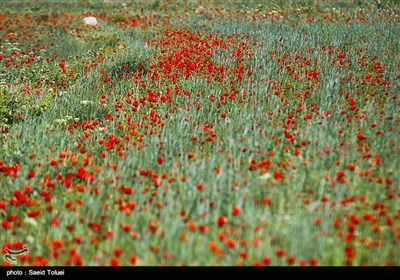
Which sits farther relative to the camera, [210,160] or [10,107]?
[10,107]

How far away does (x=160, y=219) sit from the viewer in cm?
338

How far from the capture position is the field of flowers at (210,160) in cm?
309

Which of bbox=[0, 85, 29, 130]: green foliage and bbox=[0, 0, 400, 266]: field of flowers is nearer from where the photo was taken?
bbox=[0, 0, 400, 266]: field of flowers

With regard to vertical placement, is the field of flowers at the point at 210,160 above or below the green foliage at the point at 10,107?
above

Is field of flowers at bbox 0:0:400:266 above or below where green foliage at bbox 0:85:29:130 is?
above

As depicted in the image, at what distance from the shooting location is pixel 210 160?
412cm

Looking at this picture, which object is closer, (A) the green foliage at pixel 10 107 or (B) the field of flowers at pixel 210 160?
(B) the field of flowers at pixel 210 160

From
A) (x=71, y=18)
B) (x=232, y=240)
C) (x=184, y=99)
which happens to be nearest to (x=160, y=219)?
A: (x=232, y=240)

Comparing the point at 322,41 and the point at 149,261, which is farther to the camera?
the point at 322,41

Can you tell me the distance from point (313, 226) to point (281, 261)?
1.56ft

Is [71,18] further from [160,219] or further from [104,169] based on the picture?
[160,219]

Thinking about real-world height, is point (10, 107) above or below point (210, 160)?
below

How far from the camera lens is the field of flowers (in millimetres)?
3089

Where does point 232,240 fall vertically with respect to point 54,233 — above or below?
above
